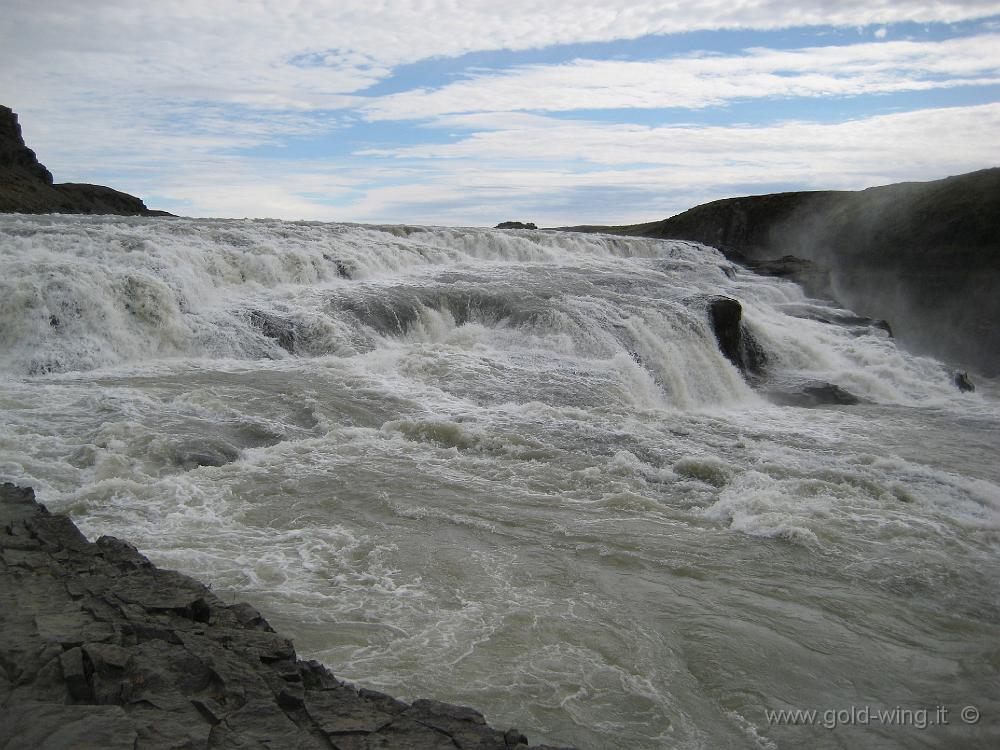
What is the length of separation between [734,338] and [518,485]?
944cm

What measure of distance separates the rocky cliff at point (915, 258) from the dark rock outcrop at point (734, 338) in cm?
1029

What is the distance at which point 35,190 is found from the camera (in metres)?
40.7

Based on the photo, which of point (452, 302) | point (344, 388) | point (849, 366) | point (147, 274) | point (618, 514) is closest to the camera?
point (618, 514)

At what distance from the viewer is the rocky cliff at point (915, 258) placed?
2342cm

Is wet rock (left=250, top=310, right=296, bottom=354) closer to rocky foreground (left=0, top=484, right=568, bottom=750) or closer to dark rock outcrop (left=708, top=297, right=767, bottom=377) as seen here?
dark rock outcrop (left=708, top=297, right=767, bottom=377)

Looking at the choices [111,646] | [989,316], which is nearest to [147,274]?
[111,646]

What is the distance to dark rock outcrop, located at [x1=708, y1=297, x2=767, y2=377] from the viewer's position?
15609 millimetres

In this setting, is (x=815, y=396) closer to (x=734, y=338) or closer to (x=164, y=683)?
(x=734, y=338)

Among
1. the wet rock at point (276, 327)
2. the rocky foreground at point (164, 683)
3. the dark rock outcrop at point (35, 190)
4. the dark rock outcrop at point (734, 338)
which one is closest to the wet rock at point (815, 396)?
the dark rock outcrop at point (734, 338)

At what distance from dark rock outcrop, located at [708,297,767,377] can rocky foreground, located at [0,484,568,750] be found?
43.1ft

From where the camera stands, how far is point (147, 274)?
1245 cm

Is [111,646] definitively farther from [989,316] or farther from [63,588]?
[989,316]

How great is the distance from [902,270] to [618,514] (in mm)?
22834

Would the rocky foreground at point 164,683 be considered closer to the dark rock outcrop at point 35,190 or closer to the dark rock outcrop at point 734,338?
the dark rock outcrop at point 734,338
